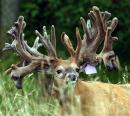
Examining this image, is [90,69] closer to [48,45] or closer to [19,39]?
[48,45]

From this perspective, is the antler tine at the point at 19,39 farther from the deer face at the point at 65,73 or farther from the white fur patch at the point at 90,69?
the white fur patch at the point at 90,69

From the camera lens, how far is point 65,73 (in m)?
9.06

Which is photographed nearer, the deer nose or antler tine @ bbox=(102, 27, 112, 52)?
the deer nose

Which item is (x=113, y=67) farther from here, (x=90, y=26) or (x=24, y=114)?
(x=24, y=114)

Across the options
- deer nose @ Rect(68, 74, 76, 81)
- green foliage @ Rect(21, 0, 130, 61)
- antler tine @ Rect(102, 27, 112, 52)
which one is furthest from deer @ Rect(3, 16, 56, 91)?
green foliage @ Rect(21, 0, 130, 61)

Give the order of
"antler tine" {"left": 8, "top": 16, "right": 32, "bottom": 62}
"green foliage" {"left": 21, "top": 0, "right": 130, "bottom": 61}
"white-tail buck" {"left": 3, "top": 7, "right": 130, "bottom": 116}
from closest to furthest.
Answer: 1. "white-tail buck" {"left": 3, "top": 7, "right": 130, "bottom": 116}
2. "antler tine" {"left": 8, "top": 16, "right": 32, "bottom": 62}
3. "green foliage" {"left": 21, "top": 0, "right": 130, "bottom": 61}

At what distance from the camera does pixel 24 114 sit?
350 inches

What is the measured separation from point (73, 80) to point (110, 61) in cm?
87

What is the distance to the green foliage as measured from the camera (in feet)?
53.2

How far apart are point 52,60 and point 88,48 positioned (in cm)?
51

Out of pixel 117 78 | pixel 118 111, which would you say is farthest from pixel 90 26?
pixel 117 78

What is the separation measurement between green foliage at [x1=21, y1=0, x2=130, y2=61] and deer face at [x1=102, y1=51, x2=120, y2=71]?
6016 mm

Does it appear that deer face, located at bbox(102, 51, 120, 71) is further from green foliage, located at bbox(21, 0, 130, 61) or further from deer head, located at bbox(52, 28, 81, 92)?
green foliage, located at bbox(21, 0, 130, 61)

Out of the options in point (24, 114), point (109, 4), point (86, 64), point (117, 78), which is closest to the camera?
point (24, 114)
